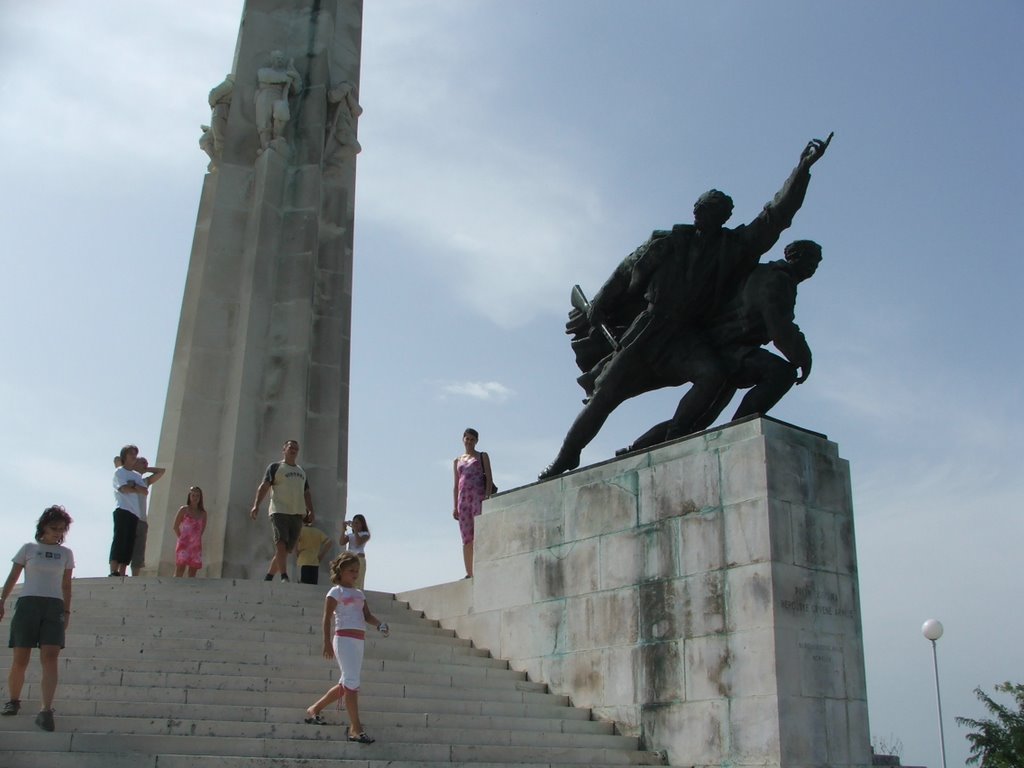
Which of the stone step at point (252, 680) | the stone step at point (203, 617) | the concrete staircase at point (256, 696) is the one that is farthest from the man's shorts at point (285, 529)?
the stone step at point (252, 680)

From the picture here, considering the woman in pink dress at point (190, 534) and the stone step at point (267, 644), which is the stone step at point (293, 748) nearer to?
the stone step at point (267, 644)

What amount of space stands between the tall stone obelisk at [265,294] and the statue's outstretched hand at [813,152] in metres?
9.01

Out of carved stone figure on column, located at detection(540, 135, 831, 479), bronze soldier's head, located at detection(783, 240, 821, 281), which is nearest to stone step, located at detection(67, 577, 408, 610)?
carved stone figure on column, located at detection(540, 135, 831, 479)

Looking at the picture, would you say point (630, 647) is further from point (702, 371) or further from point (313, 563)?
point (313, 563)

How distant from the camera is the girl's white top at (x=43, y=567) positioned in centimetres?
730

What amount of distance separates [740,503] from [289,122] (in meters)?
11.8

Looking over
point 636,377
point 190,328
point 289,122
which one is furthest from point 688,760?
point 289,122

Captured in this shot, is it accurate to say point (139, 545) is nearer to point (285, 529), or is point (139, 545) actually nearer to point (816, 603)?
point (285, 529)

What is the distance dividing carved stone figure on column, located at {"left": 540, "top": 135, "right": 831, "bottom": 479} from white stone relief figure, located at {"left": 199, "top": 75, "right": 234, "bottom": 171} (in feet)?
29.9

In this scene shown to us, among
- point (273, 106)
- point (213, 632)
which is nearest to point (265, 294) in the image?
point (273, 106)

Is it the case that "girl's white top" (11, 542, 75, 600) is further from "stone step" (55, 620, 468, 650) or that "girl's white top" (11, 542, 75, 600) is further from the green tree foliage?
the green tree foliage

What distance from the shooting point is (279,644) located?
9453 millimetres

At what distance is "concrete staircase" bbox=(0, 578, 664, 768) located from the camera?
708cm

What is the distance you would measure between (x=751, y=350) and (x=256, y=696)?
17.2 ft
